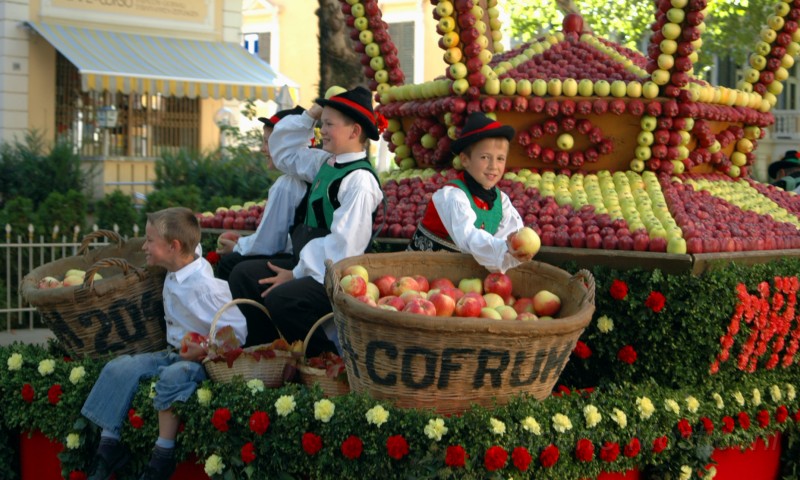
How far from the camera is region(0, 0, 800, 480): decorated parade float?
3885mm

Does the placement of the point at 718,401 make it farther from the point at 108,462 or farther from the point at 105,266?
the point at 105,266

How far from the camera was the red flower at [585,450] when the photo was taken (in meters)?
4.03

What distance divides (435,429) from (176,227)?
5.76ft

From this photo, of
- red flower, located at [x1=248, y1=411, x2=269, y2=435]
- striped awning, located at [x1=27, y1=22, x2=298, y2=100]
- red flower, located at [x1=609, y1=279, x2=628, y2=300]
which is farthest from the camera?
striped awning, located at [x1=27, y1=22, x2=298, y2=100]

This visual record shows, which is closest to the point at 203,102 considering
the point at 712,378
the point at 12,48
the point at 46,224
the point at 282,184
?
the point at 12,48

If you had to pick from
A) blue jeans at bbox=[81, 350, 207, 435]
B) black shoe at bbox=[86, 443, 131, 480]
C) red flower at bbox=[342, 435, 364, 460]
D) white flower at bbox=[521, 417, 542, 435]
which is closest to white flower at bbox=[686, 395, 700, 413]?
white flower at bbox=[521, 417, 542, 435]

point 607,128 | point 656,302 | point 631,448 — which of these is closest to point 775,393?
point 656,302

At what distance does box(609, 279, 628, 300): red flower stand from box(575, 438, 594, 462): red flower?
84 cm

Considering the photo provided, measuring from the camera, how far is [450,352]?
3.80m

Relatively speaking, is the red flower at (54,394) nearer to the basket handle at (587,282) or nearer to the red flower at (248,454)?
the red flower at (248,454)

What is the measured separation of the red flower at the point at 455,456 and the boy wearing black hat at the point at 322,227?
1.30 meters

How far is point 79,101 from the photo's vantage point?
20.9 meters

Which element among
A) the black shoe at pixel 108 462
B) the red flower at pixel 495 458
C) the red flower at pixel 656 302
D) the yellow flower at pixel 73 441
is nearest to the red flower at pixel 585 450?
the red flower at pixel 495 458

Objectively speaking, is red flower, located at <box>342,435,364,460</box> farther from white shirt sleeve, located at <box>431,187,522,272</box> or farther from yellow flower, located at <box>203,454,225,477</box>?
white shirt sleeve, located at <box>431,187,522,272</box>
